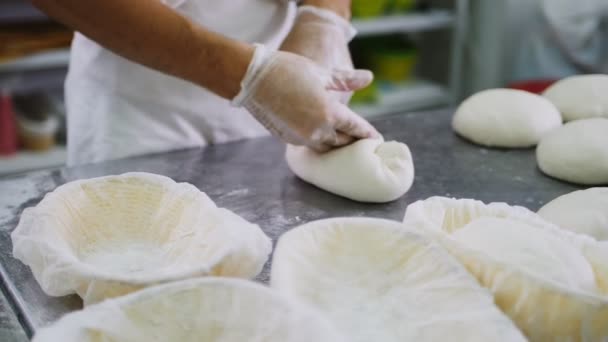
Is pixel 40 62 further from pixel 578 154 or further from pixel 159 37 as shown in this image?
pixel 578 154

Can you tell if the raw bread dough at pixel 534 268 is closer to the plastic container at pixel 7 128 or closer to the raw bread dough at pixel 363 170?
the raw bread dough at pixel 363 170

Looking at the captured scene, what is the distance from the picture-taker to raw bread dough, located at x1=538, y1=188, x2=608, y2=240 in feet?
3.71

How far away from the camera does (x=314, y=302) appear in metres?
0.83

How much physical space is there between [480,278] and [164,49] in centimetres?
71

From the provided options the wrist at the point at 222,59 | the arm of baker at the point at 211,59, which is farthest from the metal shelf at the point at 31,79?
the wrist at the point at 222,59

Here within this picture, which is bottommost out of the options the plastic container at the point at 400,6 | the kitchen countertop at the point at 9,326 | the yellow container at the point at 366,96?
the yellow container at the point at 366,96

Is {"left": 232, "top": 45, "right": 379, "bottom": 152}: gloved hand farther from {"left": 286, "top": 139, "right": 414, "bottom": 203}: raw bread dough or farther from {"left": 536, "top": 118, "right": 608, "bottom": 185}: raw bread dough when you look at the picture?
{"left": 536, "top": 118, "right": 608, "bottom": 185}: raw bread dough

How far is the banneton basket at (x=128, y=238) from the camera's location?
0.86 metres

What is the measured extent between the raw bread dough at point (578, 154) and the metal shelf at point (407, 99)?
5.26 feet

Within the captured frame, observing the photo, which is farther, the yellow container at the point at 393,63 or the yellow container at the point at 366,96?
the yellow container at the point at 393,63

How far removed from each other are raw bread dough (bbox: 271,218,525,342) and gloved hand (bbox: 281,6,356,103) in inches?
26.9

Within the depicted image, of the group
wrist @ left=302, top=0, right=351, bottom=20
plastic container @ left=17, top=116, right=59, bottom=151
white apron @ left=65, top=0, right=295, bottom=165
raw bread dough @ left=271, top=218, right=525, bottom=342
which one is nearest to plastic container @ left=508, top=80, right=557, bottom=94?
wrist @ left=302, top=0, right=351, bottom=20

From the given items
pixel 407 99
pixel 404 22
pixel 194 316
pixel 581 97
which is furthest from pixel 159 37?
Result: pixel 407 99

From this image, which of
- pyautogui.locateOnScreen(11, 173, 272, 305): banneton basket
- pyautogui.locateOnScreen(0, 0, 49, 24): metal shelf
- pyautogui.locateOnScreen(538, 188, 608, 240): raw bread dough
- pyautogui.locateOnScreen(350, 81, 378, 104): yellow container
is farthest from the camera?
pyautogui.locateOnScreen(350, 81, 378, 104): yellow container
